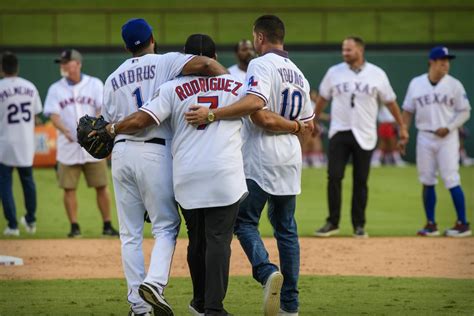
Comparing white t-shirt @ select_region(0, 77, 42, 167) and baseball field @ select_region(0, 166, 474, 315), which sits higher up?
white t-shirt @ select_region(0, 77, 42, 167)

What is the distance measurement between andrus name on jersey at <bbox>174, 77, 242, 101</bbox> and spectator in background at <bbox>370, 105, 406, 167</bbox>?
19.6 meters

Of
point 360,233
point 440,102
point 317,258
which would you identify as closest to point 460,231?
point 360,233

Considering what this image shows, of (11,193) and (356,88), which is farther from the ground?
(356,88)

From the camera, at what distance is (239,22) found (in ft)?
118

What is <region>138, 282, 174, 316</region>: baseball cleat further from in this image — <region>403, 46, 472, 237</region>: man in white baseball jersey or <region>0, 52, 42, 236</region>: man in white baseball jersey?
<region>403, 46, 472, 237</region>: man in white baseball jersey

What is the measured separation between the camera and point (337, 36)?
35.1 metres

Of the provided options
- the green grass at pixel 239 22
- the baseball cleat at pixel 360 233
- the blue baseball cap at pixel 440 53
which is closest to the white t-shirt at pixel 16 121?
the baseball cleat at pixel 360 233

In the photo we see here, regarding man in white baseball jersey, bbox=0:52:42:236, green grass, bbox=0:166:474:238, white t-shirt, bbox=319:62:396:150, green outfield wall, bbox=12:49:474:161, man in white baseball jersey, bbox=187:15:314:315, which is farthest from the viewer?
green outfield wall, bbox=12:49:474:161

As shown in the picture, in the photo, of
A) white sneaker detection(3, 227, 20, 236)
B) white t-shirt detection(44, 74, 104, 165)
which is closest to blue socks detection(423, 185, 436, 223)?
white t-shirt detection(44, 74, 104, 165)

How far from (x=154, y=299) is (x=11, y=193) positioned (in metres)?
6.76

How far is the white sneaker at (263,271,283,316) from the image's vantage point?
261 inches

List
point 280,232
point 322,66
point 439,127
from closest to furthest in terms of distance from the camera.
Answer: point 280,232 < point 439,127 < point 322,66

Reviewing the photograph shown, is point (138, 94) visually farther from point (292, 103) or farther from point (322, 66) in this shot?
point (322, 66)

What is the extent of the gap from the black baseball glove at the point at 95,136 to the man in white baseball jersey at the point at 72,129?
5362mm
